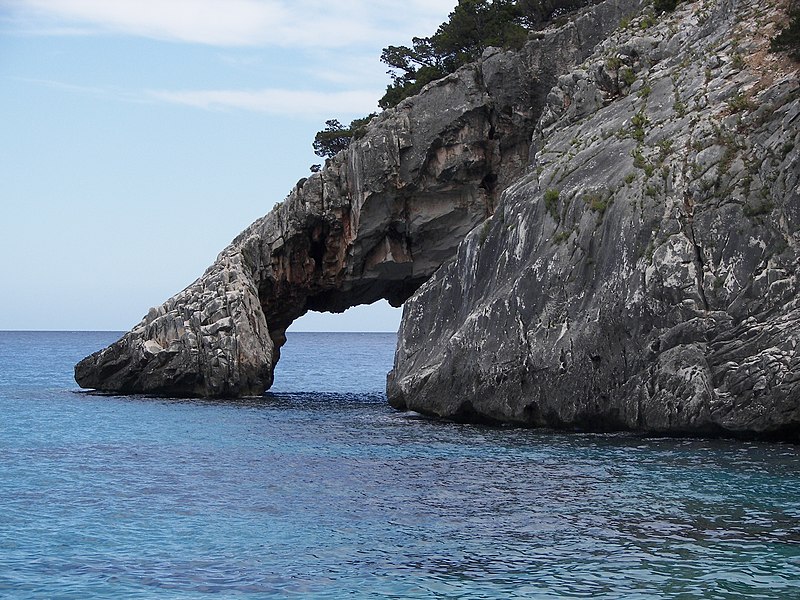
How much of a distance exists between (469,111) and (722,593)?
42205 mm

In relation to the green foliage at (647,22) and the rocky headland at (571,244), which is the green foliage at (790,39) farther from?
the green foliage at (647,22)

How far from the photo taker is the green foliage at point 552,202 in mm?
38938

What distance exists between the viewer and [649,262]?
110 ft

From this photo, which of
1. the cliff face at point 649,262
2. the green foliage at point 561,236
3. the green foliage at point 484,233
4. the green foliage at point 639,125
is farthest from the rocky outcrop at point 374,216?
the green foliage at point 561,236

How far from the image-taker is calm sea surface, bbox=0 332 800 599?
645 inches

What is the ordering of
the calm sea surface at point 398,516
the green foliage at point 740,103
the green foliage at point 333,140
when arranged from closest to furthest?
the calm sea surface at point 398,516 → the green foliage at point 740,103 → the green foliage at point 333,140

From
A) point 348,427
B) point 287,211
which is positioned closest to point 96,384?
point 287,211

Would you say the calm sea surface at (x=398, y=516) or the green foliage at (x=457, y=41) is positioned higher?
the green foliage at (x=457, y=41)

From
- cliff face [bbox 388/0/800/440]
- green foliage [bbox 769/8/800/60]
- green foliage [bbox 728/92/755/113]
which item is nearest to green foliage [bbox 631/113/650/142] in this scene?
cliff face [bbox 388/0/800/440]

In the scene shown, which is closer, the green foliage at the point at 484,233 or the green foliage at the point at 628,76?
the green foliage at the point at 484,233

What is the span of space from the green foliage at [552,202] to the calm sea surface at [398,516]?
356 inches

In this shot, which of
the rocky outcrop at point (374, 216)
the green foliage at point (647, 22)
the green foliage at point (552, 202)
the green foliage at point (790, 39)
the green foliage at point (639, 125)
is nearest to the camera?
the green foliage at point (790, 39)

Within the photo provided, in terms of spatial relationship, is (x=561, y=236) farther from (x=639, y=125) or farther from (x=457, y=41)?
(x=457, y=41)

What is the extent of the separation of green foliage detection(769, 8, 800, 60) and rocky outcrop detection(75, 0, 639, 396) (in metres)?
17.1
